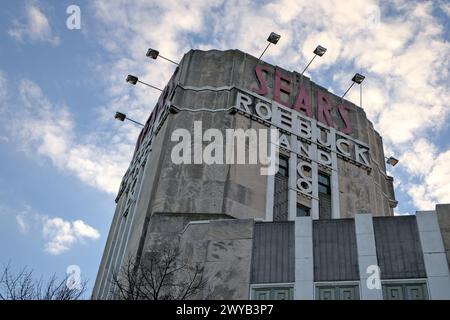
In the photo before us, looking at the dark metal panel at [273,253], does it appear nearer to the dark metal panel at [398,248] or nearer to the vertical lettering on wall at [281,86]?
the dark metal panel at [398,248]

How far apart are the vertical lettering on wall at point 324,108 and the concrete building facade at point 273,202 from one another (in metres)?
0.10

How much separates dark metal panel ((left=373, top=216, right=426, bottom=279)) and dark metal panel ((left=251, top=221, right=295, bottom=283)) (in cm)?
343

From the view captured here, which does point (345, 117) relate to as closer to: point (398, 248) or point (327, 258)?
point (398, 248)

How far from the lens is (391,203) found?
141ft

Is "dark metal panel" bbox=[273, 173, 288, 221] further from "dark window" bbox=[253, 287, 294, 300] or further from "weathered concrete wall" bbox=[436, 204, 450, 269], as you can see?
"weathered concrete wall" bbox=[436, 204, 450, 269]

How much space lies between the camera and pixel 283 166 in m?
37.6

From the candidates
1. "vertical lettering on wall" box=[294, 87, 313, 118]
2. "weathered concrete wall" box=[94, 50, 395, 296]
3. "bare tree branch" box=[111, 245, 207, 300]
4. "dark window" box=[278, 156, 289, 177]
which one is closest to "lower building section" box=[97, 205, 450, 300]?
"bare tree branch" box=[111, 245, 207, 300]

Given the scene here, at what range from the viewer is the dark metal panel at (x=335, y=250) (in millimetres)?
22562

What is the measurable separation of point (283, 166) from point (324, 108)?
8.10m

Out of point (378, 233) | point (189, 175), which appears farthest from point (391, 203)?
point (378, 233)

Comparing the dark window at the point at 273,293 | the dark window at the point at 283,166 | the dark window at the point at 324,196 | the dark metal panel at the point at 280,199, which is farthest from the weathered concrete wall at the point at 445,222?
the dark window at the point at 283,166

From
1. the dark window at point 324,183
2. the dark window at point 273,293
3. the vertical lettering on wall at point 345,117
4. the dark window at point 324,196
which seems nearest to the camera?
the dark window at point 273,293

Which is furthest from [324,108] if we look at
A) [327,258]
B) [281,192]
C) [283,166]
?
[327,258]

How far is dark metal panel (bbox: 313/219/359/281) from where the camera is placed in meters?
22.6
